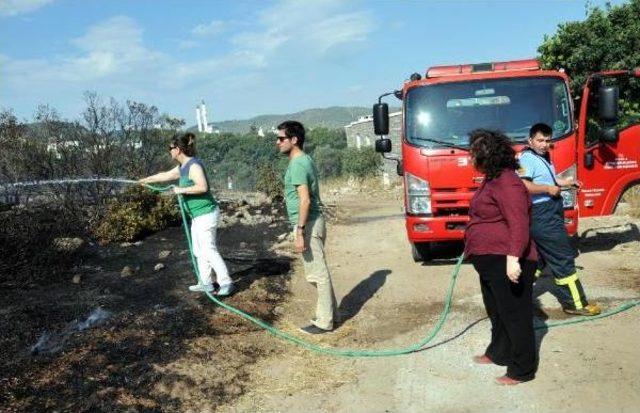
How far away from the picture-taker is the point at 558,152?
697 cm

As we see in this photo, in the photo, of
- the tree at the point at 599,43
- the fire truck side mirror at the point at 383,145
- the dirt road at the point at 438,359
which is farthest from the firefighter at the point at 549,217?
the tree at the point at 599,43

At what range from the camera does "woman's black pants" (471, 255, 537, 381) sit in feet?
13.3

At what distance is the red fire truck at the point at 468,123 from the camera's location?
7.06 metres

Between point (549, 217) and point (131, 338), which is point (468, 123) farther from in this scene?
point (131, 338)

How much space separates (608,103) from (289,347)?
4.89 metres

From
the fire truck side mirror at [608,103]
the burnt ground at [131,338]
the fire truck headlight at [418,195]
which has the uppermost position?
the fire truck side mirror at [608,103]

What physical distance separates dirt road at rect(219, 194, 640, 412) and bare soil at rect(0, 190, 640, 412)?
14mm

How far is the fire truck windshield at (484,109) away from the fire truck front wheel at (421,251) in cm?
162

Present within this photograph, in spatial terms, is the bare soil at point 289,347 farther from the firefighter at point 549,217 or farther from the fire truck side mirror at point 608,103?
the fire truck side mirror at point 608,103

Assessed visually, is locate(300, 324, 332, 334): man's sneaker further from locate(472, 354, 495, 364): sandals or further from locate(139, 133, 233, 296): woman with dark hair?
locate(472, 354, 495, 364): sandals

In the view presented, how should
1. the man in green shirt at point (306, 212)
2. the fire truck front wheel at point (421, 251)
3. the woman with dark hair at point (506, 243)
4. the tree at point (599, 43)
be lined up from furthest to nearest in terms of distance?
1. the tree at point (599, 43)
2. the fire truck front wheel at point (421, 251)
3. the man in green shirt at point (306, 212)
4. the woman with dark hair at point (506, 243)

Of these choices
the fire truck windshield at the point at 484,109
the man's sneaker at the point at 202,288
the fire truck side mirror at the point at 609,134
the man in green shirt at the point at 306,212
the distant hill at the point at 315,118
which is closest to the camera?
the man in green shirt at the point at 306,212

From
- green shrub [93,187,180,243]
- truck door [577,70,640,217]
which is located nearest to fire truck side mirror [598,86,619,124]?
truck door [577,70,640,217]

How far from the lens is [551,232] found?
210 inches
